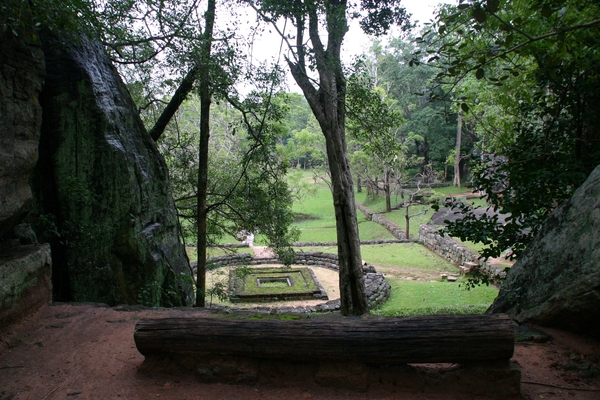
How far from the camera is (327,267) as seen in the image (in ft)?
53.7

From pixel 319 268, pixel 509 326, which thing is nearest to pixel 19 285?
pixel 509 326

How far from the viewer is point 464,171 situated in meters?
32.1

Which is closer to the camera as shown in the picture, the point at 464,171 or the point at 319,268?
the point at 319,268

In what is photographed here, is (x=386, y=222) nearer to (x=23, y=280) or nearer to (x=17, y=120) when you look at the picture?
(x=23, y=280)

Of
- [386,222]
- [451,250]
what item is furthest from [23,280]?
[386,222]

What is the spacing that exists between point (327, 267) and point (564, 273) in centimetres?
1302

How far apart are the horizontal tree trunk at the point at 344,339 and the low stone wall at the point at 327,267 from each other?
6494 mm

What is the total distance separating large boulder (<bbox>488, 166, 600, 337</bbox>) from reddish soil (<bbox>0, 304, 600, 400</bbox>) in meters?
0.21

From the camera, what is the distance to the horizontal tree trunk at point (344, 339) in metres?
2.74

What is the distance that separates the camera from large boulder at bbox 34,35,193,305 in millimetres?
5336

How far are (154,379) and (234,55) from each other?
4919 mm

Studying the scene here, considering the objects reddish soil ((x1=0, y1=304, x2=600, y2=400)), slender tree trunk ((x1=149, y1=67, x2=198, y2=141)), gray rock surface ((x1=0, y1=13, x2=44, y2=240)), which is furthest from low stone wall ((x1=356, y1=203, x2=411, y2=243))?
gray rock surface ((x1=0, y1=13, x2=44, y2=240))

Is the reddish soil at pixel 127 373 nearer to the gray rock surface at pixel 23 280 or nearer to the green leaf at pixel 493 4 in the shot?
the gray rock surface at pixel 23 280

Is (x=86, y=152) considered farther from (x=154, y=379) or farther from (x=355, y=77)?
(x=355, y=77)
